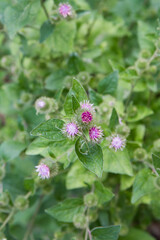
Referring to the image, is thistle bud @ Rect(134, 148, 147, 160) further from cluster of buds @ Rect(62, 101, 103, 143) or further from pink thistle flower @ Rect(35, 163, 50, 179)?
pink thistle flower @ Rect(35, 163, 50, 179)

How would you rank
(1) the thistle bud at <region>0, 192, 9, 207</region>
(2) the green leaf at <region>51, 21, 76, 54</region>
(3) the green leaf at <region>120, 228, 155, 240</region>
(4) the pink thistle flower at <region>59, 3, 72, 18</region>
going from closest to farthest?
(4) the pink thistle flower at <region>59, 3, 72, 18</region> → (1) the thistle bud at <region>0, 192, 9, 207</region> → (2) the green leaf at <region>51, 21, 76, 54</region> → (3) the green leaf at <region>120, 228, 155, 240</region>

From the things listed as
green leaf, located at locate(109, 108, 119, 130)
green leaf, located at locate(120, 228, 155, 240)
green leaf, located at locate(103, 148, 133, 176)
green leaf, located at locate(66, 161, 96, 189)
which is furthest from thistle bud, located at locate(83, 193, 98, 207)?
green leaf, located at locate(120, 228, 155, 240)

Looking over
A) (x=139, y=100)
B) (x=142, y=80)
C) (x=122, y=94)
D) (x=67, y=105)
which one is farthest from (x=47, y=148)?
(x=139, y=100)

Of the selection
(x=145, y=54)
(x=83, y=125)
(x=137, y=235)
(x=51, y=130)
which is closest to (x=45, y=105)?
(x=51, y=130)

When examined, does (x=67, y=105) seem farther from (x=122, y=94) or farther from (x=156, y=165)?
(x=122, y=94)

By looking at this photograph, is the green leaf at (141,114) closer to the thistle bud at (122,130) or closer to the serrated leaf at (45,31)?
the thistle bud at (122,130)
